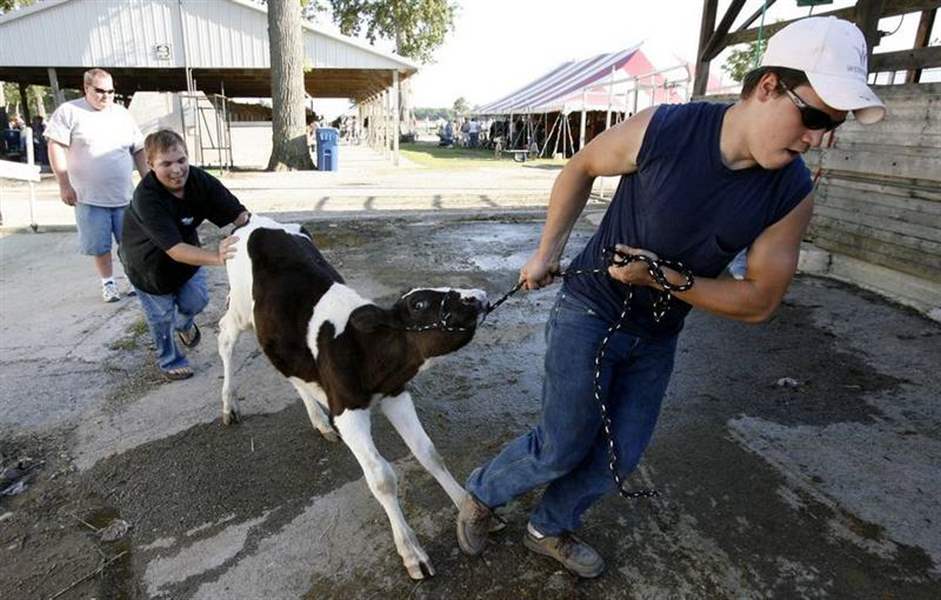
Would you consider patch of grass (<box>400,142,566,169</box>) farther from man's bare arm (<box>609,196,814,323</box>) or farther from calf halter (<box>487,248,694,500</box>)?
man's bare arm (<box>609,196,814,323</box>)

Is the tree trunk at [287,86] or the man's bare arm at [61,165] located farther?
the tree trunk at [287,86]

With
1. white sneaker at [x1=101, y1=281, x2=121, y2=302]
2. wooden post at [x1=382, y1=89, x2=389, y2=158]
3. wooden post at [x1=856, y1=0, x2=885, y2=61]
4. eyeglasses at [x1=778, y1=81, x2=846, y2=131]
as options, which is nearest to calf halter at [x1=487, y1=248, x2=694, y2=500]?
eyeglasses at [x1=778, y1=81, x2=846, y2=131]

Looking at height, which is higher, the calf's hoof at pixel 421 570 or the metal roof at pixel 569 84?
the metal roof at pixel 569 84

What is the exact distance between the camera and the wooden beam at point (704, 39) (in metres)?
8.49

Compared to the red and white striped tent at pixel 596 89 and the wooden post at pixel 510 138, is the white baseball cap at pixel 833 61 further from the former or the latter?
the wooden post at pixel 510 138

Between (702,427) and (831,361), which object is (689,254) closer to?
(702,427)

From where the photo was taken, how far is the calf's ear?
2514mm

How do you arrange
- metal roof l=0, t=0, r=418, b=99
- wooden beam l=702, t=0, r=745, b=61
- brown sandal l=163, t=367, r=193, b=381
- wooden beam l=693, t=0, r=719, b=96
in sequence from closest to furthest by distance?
brown sandal l=163, t=367, r=193, b=381
wooden beam l=702, t=0, r=745, b=61
wooden beam l=693, t=0, r=719, b=96
metal roof l=0, t=0, r=418, b=99

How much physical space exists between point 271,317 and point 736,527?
239cm

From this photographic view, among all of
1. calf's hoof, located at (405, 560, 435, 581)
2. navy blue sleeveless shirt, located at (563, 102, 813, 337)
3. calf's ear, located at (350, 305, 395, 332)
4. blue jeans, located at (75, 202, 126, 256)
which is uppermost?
navy blue sleeveless shirt, located at (563, 102, 813, 337)

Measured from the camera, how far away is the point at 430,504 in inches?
115

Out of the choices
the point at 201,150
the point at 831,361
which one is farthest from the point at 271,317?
the point at 201,150

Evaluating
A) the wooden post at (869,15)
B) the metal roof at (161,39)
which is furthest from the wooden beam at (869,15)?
the metal roof at (161,39)

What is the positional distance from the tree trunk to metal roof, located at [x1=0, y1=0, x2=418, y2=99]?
2221mm
